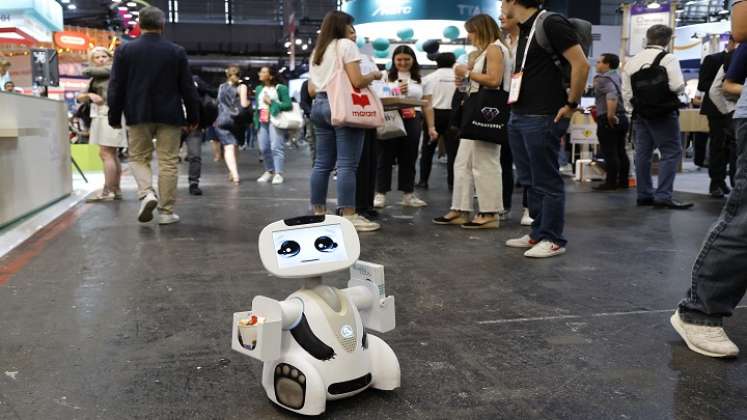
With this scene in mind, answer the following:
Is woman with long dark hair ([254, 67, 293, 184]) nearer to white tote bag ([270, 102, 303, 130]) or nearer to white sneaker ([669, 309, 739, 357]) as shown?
white tote bag ([270, 102, 303, 130])

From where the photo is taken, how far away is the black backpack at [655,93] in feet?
20.0

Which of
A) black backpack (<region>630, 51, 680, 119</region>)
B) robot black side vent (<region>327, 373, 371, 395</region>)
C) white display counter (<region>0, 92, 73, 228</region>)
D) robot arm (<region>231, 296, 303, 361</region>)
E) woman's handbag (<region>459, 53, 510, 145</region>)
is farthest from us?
black backpack (<region>630, 51, 680, 119</region>)

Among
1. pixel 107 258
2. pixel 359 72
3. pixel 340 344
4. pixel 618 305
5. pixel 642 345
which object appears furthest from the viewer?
pixel 359 72

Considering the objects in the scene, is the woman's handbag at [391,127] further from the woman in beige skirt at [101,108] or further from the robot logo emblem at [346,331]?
the robot logo emblem at [346,331]

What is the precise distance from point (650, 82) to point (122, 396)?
550 cm

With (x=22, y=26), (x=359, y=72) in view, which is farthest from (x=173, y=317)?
(x=22, y=26)

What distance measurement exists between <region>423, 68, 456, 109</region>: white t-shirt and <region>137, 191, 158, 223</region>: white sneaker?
297 centimetres

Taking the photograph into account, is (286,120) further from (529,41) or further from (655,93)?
(529,41)

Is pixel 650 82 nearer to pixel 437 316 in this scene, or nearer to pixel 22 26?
pixel 437 316

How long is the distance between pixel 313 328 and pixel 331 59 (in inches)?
124

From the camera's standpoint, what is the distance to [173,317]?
2.80m

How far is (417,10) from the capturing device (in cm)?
1617

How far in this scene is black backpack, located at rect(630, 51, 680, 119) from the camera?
6086mm

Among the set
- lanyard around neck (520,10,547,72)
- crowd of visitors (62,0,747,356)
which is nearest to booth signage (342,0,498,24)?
crowd of visitors (62,0,747,356)
